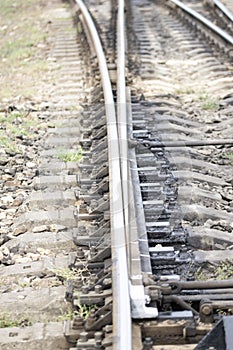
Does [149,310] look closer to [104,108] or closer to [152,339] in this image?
[152,339]

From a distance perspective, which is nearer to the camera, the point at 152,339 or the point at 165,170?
the point at 152,339

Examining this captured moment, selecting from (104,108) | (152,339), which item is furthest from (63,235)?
(104,108)

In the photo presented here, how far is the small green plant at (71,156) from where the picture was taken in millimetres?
6273

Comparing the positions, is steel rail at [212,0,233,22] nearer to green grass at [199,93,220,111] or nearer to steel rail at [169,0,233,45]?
steel rail at [169,0,233,45]

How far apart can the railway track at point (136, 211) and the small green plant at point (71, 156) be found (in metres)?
0.05

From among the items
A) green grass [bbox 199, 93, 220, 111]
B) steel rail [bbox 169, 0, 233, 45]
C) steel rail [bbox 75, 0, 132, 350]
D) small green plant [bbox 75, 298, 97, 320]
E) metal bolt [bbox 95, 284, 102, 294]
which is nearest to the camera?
steel rail [bbox 75, 0, 132, 350]

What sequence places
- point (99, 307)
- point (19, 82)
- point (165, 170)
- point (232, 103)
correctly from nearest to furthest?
point (99, 307) < point (165, 170) < point (232, 103) < point (19, 82)

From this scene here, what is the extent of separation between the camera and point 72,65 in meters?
9.98

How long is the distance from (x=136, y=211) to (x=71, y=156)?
159 cm

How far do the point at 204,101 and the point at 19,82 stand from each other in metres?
2.44

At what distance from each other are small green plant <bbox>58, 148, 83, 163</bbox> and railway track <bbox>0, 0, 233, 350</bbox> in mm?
47

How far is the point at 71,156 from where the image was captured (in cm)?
632

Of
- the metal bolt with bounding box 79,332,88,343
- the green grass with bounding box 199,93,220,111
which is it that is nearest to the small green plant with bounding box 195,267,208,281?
the metal bolt with bounding box 79,332,88,343

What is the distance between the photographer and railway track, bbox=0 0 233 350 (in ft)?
12.1
